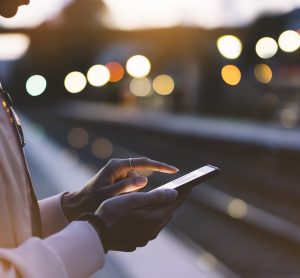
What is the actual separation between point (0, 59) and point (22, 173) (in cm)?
9457

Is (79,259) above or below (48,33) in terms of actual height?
below

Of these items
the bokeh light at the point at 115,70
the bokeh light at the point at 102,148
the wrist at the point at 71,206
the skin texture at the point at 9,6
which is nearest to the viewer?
the skin texture at the point at 9,6

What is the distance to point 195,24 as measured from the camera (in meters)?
48.8

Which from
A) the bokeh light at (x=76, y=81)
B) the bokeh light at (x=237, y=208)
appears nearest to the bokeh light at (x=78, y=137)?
the bokeh light at (x=237, y=208)

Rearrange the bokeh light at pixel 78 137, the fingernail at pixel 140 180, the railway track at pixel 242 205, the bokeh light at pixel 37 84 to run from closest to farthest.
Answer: the fingernail at pixel 140 180
the bokeh light at pixel 37 84
the railway track at pixel 242 205
the bokeh light at pixel 78 137

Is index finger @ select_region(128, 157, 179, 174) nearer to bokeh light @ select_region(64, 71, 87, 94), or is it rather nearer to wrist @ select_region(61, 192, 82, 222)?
wrist @ select_region(61, 192, 82, 222)

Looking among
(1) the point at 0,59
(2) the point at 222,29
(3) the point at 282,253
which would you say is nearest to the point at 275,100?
(2) the point at 222,29

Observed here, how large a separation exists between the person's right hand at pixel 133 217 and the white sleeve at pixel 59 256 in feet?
0.19

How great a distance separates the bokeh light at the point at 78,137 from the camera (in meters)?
32.9

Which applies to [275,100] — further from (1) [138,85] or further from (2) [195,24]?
(1) [138,85]

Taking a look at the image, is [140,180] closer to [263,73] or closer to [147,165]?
[147,165]

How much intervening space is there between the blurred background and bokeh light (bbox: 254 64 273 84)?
17 cm

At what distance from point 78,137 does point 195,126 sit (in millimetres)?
8143

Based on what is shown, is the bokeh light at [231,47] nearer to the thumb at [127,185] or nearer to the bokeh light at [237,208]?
the bokeh light at [237,208]
